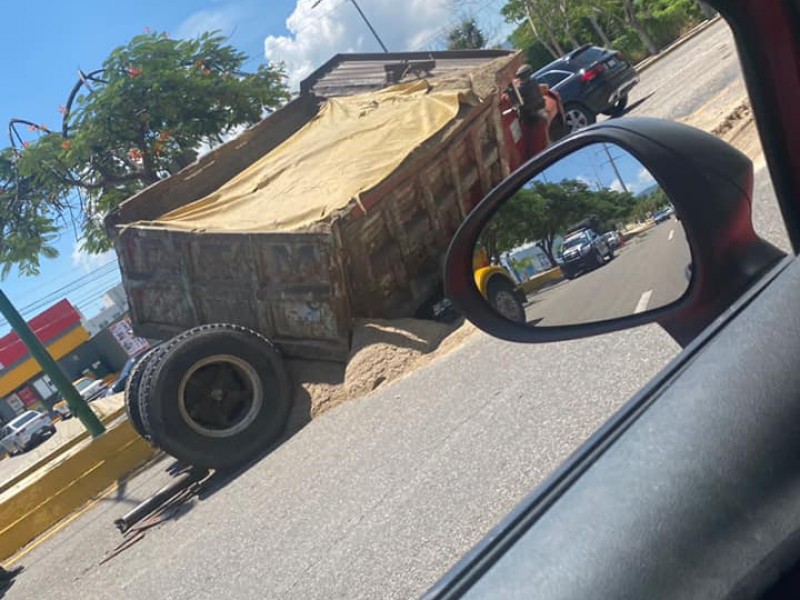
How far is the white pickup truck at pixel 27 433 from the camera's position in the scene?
32906mm

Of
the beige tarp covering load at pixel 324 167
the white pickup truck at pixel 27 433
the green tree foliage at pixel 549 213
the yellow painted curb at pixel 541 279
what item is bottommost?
the white pickup truck at pixel 27 433

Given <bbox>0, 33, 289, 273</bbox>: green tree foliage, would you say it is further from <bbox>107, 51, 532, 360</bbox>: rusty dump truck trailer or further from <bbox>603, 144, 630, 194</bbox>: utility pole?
<bbox>603, 144, 630, 194</bbox>: utility pole

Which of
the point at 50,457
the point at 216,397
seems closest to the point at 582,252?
the point at 216,397

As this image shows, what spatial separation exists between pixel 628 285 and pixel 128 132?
1703cm

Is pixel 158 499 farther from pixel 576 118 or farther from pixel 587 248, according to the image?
pixel 576 118

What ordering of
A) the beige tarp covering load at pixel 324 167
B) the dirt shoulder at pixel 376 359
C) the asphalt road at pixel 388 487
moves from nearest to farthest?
the asphalt road at pixel 388 487
the dirt shoulder at pixel 376 359
the beige tarp covering load at pixel 324 167

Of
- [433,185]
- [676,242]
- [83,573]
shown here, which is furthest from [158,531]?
[676,242]

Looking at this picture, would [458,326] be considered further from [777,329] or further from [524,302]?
[777,329]

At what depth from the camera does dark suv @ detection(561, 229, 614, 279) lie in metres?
1.93

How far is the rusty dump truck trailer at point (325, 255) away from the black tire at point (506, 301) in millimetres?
4980

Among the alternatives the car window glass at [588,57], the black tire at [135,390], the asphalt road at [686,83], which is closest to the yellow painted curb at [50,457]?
the black tire at [135,390]

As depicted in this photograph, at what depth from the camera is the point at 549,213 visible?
206 cm

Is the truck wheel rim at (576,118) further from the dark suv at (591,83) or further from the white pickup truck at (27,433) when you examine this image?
the white pickup truck at (27,433)

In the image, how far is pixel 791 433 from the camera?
50.1 inches
